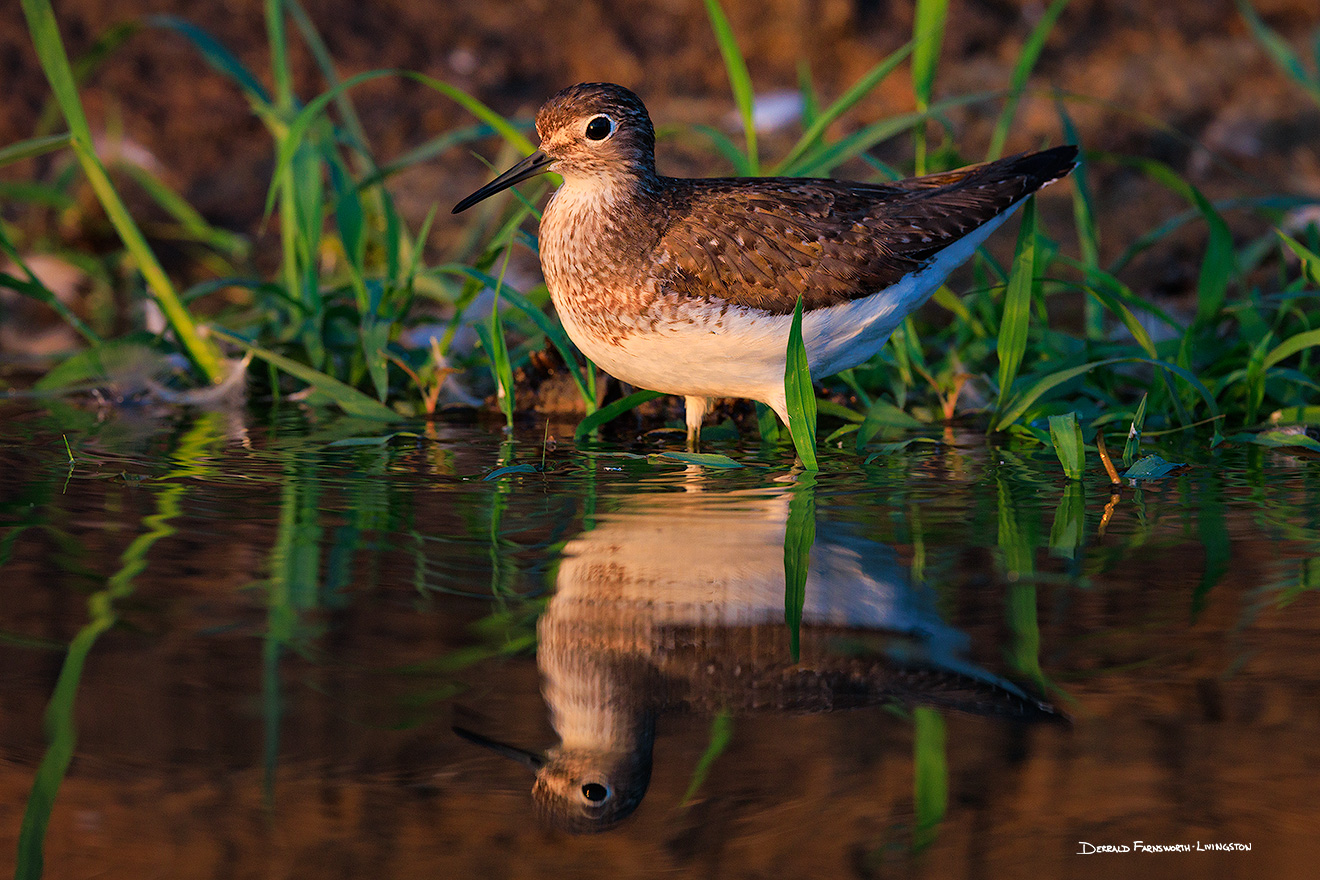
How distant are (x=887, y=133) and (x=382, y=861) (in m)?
4.28

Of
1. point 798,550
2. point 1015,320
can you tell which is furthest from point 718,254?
point 798,550

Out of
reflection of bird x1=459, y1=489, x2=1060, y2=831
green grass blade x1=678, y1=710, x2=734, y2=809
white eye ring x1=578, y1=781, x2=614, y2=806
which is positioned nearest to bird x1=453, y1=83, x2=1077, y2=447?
reflection of bird x1=459, y1=489, x2=1060, y2=831

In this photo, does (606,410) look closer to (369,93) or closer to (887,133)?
(887,133)

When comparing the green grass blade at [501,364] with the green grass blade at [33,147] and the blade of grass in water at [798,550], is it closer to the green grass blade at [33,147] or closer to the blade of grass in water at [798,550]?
the blade of grass in water at [798,550]

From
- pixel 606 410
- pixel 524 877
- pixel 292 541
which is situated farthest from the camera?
pixel 606 410

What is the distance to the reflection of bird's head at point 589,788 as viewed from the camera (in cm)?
233

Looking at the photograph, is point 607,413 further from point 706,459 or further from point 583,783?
point 583,783

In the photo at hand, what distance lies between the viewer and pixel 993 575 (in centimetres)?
344

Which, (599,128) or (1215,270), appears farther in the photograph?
(1215,270)

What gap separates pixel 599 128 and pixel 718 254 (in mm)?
746

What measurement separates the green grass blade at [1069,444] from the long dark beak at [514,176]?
2253 mm

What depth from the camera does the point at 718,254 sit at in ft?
15.8

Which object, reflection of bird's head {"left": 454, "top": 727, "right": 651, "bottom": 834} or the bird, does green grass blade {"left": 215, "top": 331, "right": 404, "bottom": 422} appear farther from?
reflection of bird's head {"left": 454, "top": 727, "right": 651, "bottom": 834}

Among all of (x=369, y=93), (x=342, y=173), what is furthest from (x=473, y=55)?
(x=342, y=173)
